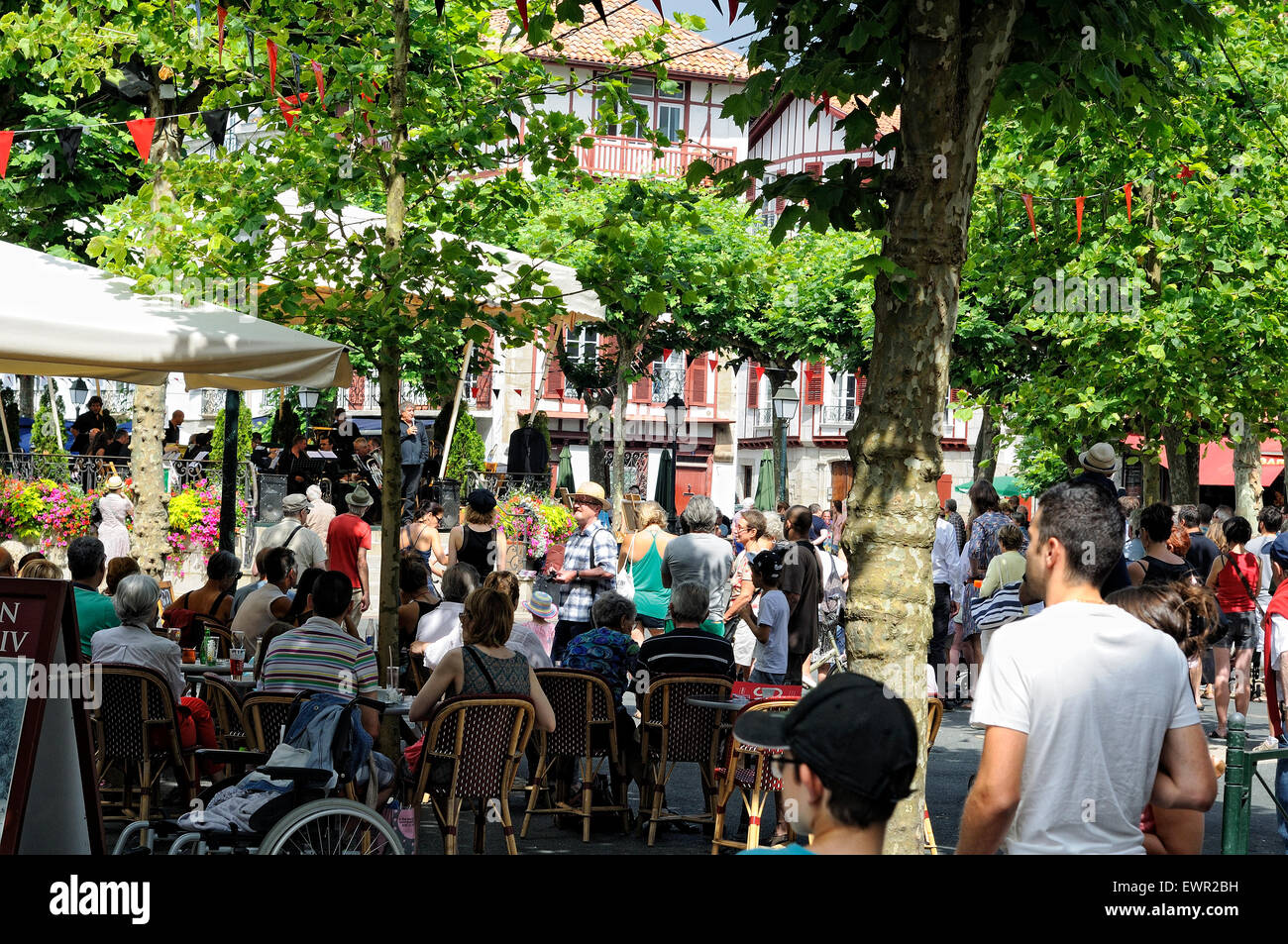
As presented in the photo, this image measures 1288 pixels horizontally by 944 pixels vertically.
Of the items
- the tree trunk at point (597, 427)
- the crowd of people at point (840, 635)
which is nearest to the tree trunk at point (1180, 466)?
the crowd of people at point (840, 635)

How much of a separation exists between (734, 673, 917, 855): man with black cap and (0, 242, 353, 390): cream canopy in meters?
4.98

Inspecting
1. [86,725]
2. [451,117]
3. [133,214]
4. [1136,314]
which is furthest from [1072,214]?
[86,725]

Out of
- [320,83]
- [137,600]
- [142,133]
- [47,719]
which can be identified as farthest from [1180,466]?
[47,719]

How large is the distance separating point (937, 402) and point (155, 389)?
1082cm

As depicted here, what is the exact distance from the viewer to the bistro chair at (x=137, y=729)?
690cm

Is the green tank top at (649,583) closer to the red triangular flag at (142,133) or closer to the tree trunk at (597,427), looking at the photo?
the red triangular flag at (142,133)

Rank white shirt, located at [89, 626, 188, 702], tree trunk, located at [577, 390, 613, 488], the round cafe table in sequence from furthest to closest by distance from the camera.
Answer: tree trunk, located at [577, 390, 613, 488] < the round cafe table < white shirt, located at [89, 626, 188, 702]

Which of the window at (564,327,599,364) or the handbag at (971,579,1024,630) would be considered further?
the window at (564,327,599,364)

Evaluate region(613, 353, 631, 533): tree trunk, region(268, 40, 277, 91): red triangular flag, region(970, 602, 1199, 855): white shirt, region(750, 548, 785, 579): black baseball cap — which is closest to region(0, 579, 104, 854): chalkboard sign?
region(970, 602, 1199, 855): white shirt

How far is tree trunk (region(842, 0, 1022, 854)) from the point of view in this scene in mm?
5176

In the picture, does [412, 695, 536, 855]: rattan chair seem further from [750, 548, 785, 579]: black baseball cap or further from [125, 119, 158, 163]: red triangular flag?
[125, 119, 158, 163]: red triangular flag

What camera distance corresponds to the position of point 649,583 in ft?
38.3
